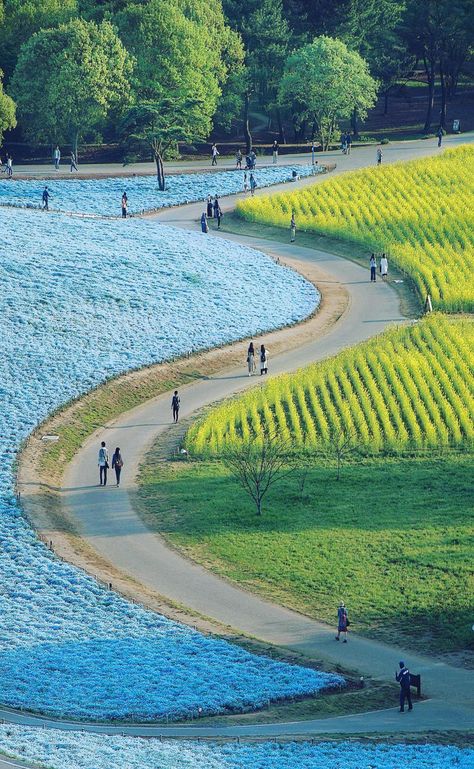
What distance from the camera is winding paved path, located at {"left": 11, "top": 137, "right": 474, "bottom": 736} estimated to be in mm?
35062

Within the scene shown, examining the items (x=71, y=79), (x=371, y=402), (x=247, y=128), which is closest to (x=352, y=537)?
(x=371, y=402)

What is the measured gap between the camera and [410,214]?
305 ft

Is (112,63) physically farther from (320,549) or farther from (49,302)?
(320,549)

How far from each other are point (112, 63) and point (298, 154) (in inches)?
622

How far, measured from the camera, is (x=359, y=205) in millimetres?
95438

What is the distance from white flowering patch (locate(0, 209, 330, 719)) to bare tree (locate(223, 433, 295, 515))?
784 centimetres

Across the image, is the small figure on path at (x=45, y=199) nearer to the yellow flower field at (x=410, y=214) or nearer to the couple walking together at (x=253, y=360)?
the yellow flower field at (x=410, y=214)

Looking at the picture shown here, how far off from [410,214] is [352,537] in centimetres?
4849

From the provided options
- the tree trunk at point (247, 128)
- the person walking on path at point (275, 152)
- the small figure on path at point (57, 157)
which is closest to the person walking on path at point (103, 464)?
the small figure on path at point (57, 157)

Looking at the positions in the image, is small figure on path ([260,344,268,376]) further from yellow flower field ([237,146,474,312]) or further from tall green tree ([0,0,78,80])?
tall green tree ([0,0,78,80])

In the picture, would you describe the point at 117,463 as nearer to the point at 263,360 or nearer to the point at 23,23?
the point at 263,360

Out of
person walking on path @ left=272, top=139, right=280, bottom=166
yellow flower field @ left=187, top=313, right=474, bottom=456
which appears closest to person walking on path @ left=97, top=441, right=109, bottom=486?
yellow flower field @ left=187, top=313, right=474, bottom=456

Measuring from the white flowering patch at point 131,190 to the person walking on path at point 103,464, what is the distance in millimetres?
41839

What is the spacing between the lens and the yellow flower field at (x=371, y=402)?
56969mm
